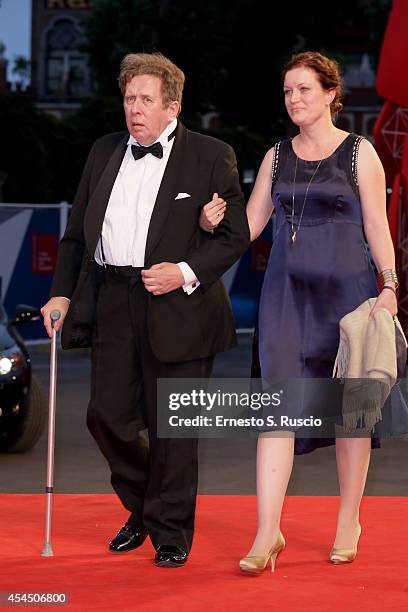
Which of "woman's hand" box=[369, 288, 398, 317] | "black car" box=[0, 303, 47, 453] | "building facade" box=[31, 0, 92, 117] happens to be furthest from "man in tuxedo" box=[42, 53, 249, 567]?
"building facade" box=[31, 0, 92, 117]

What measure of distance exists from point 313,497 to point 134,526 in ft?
6.79

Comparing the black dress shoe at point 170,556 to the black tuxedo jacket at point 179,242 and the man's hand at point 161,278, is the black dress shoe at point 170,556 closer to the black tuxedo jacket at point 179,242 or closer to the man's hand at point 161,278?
the black tuxedo jacket at point 179,242

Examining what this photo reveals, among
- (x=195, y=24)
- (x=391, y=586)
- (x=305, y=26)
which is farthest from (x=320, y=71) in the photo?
(x=305, y=26)

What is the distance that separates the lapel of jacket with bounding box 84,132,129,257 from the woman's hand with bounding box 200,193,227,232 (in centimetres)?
42

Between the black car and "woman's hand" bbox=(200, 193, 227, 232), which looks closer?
"woman's hand" bbox=(200, 193, 227, 232)

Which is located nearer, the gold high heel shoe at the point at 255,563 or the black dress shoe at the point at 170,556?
the gold high heel shoe at the point at 255,563

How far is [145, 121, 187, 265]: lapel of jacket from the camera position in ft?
21.3

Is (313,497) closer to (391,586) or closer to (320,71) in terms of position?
(391,586)

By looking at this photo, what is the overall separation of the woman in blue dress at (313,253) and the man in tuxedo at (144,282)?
6.6 inches

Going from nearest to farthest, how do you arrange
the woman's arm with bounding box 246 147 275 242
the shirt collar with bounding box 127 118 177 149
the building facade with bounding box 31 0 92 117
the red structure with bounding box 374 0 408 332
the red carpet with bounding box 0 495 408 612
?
1. the red carpet with bounding box 0 495 408 612
2. the shirt collar with bounding box 127 118 177 149
3. the woman's arm with bounding box 246 147 275 242
4. the red structure with bounding box 374 0 408 332
5. the building facade with bounding box 31 0 92 117

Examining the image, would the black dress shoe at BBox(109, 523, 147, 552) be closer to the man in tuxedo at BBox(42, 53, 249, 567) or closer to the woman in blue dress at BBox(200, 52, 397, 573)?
the man in tuxedo at BBox(42, 53, 249, 567)

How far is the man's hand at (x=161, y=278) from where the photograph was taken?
634 centimetres

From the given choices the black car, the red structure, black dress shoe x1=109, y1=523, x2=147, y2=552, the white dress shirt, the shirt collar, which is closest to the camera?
the white dress shirt

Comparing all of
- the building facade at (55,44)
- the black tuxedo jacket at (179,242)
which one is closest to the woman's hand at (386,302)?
the black tuxedo jacket at (179,242)
